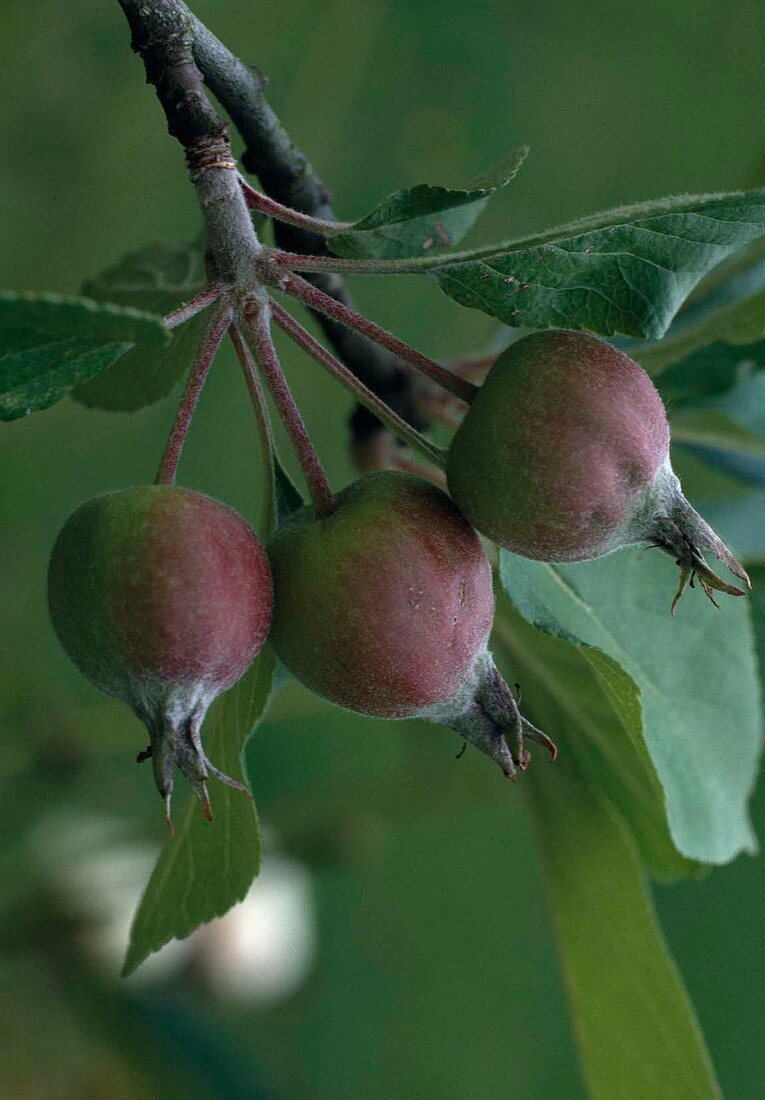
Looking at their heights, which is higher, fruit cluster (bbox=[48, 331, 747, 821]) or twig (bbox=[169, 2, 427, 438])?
twig (bbox=[169, 2, 427, 438])

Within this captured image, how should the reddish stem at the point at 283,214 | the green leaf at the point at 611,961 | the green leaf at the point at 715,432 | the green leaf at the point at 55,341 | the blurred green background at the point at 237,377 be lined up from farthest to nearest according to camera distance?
the blurred green background at the point at 237,377 → the green leaf at the point at 715,432 → the green leaf at the point at 611,961 → the reddish stem at the point at 283,214 → the green leaf at the point at 55,341

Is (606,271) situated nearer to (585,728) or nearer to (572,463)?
(572,463)

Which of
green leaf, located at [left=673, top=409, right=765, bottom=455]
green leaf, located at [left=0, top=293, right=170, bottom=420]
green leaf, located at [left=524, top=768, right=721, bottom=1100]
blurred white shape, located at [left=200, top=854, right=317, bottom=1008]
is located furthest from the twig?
blurred white shape, located at [left=200, top=854, right=317, bottom=1008]

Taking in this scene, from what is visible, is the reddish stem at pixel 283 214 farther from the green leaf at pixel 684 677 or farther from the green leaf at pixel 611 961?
the green leaf at pixel 611 961

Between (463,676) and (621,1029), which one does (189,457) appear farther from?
(463,676)

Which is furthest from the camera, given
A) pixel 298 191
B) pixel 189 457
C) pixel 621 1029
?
pixel 189 457

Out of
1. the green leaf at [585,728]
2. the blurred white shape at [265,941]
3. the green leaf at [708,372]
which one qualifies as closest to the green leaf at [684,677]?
the green leaf at [585,728]

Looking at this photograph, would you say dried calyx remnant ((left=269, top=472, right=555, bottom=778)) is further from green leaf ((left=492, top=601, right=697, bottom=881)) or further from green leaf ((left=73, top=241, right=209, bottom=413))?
green leaf ((left=492, top=601, right=697, bottom=881))

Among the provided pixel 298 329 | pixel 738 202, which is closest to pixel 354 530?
pixel 298 329
